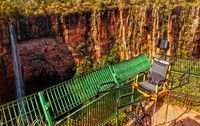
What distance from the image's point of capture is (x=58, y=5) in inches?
876

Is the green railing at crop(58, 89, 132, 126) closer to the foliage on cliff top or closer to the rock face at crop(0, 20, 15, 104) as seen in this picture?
the rock face at crop(0, 20, 15, 104)

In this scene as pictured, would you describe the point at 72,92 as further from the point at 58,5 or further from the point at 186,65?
the point at 58,5

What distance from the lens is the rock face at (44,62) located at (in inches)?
771

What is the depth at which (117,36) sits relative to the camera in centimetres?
2445

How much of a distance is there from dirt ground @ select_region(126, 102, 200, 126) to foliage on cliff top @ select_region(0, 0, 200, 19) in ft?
48.4

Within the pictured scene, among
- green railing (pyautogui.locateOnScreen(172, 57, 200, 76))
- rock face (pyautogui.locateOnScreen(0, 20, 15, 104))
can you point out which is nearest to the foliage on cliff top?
rock face (pyautogui.locateOnScreen(0, 20, 15, 104))

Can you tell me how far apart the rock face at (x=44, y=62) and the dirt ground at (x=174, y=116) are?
48.6ft

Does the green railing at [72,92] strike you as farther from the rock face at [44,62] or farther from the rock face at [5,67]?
the rock face at [44,62]

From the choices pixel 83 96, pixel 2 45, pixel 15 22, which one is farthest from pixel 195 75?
pixel 15 22

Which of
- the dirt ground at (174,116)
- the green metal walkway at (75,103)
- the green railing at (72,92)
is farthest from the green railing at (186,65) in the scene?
the green railing at (72,92)

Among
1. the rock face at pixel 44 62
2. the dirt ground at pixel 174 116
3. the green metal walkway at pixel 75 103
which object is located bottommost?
the rock face at pixel 44 62

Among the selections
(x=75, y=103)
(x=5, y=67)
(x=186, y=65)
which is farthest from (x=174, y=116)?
(x=5, y=67)

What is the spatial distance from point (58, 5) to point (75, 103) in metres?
19.1

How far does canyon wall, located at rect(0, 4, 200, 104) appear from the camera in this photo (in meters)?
20.8
